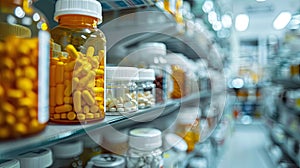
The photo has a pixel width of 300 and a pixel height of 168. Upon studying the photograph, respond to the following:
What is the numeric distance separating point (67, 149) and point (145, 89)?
29 cm

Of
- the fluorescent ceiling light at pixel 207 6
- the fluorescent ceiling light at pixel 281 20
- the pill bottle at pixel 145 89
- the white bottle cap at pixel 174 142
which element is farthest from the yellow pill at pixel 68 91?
the fluorescent ceiling light at pixel 281 20

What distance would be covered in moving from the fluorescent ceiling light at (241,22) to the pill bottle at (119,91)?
5.98 metres

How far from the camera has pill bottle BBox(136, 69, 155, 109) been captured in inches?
31.3

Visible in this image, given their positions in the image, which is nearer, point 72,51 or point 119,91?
point 72,51

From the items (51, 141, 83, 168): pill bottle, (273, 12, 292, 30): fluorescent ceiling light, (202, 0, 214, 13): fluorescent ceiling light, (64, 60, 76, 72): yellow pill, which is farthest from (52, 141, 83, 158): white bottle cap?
(273, 12, 292, 30): fluorescent ceiling light

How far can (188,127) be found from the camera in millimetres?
1569

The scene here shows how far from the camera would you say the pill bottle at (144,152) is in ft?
2.77

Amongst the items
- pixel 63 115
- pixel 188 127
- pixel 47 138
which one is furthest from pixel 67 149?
pixel 188 127

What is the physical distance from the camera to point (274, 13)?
20.0 ft

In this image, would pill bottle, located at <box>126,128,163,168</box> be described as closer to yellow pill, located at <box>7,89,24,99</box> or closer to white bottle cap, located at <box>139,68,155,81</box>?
white bottle cap, located at <box>139,68,155,81</box>

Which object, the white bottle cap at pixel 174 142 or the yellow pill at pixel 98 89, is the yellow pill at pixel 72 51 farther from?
the white bottle cap at pixel 174 142

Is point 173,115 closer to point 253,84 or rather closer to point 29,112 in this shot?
point 29,112

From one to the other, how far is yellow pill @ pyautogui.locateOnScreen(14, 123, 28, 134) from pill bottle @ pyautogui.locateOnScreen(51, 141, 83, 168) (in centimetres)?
42

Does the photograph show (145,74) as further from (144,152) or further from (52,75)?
(52,75)
